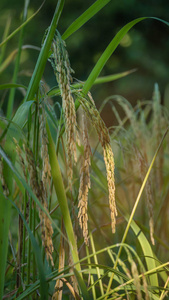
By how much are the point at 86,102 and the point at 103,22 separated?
704 centimetres

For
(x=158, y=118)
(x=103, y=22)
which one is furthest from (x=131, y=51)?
(x=158, y=118)

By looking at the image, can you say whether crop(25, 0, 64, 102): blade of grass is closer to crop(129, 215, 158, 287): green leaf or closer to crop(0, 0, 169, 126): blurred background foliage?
crop(129, 215, 158, 287): green leaf

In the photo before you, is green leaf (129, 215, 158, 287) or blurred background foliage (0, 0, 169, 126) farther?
blurred background foliage (0, 0, 169, 126)

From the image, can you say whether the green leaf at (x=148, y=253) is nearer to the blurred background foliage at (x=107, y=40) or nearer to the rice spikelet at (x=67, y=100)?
the rice spikelet at (x=67, y=100)

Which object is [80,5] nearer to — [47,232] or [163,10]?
[163,10]

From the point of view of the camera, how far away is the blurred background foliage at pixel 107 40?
6559mm

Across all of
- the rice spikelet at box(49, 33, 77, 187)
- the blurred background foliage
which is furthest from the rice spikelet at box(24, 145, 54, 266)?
the blurred background foliage

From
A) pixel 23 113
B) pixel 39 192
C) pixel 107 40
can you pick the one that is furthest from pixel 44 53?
pixel 107 40

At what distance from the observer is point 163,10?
267 inches

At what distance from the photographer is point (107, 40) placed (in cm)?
725

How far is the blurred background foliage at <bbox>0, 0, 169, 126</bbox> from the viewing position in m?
6.56

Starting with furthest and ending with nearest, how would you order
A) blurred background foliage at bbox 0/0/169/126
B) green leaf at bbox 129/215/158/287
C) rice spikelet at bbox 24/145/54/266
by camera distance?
blurred background foliage at bbox 0/0/169/126 < green leaf at bbox 129/215/158/287 < rice spikelet at bbox 24/145/54/266

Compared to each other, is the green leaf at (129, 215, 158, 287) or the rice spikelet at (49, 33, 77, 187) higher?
the rice spikelet at (49, 33, 77, 187)

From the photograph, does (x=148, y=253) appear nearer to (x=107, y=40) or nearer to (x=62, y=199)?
(x=62, y=199)
